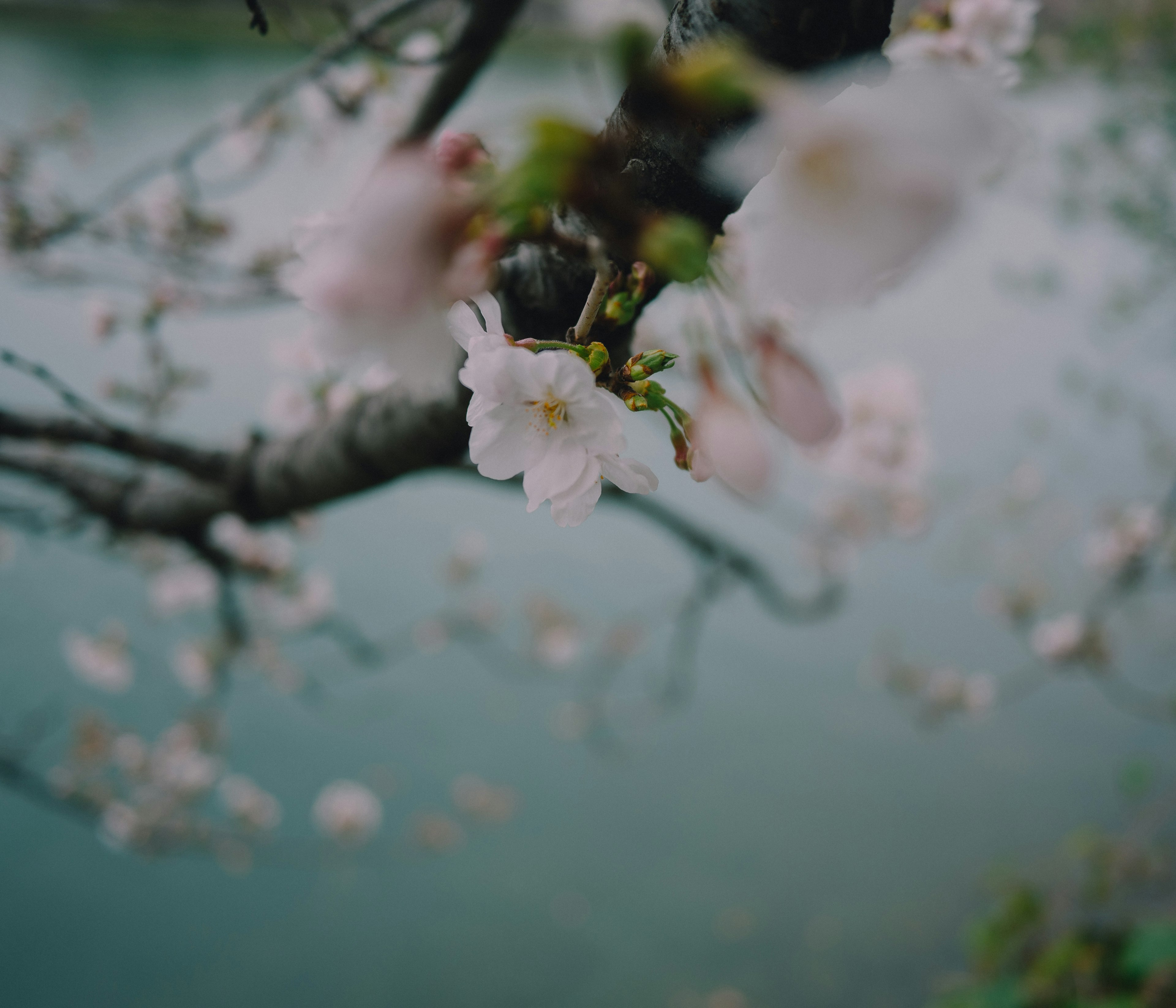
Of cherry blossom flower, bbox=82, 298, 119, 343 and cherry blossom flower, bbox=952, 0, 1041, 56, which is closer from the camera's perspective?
cherry blossom flower, bbox=952, 0, 1041, 56

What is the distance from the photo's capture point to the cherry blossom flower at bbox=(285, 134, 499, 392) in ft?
0.47

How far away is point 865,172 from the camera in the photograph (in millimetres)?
121

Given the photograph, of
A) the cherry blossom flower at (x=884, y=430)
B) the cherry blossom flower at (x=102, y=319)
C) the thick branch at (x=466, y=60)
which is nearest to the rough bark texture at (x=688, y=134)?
the thick branch at (x=466, y=60)

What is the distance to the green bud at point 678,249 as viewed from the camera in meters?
0.13

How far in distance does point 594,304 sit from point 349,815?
7.42 feet

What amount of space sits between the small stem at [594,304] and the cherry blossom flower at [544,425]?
17mm

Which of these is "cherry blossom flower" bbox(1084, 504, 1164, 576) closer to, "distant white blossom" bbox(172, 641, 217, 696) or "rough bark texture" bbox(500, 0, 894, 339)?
"rough bark texture" bbox(500, 0, 894, 339)

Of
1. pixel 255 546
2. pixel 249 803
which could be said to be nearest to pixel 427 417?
pixel 255 546

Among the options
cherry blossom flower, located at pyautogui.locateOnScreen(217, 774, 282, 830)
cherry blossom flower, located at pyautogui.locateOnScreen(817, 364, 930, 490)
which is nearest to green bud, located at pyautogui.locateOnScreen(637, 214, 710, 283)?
cherry blossom flower, located at pyautogui.locateOnScreen(817, 364, 930, 490)

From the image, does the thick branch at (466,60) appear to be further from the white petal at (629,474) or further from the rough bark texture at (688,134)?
the white petal at (629,474)

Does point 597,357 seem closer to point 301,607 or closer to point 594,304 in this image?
point 594,304

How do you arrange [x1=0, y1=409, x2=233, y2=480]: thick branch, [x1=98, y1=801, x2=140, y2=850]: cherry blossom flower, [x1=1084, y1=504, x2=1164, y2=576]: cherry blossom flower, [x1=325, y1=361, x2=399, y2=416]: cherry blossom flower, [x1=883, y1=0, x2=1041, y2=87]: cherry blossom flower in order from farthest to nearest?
[x1=98, y1=801, x2=140, y2=850]: cherry blossom flower
[x1=1084, y1=504, x2=1164, y2=576]: cherry blossom flower
[x1=0, y1=409, x2=233, y2=480]: thick branch
[x1=325, y1=361, x2=399, y2=416]: cherry blossom flower
[x1=883, y1=0, x2=1041, y2=87]: cherry blossom flower

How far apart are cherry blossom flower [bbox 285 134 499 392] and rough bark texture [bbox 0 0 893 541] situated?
63 mm

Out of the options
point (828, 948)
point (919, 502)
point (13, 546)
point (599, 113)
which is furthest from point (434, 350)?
point (828, 948)
